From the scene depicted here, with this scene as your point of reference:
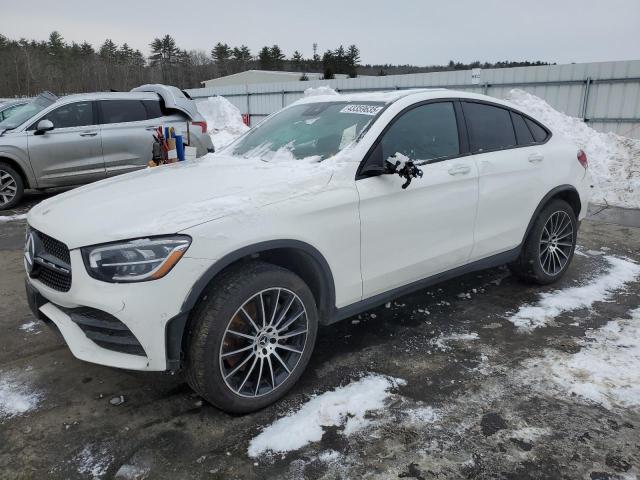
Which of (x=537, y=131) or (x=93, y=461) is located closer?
(x=93, y=461)

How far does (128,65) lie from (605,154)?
8228 centimetres

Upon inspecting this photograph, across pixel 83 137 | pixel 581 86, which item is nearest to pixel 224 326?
pixel 83 137

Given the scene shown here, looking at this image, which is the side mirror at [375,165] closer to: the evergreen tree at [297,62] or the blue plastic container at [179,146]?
the blue plastic container at [179,146]

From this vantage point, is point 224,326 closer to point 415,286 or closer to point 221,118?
point 415,286

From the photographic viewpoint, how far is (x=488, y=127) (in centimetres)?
398

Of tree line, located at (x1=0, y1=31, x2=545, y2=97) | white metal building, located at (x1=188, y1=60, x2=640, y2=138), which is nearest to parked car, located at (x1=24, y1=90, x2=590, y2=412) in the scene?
white metal building, located at (x1=188, y1=60, x2=640, y2=138)

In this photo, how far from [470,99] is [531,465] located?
276 centimetres

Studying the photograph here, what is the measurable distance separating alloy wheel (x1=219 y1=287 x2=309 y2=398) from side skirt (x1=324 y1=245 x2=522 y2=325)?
32 centimetres

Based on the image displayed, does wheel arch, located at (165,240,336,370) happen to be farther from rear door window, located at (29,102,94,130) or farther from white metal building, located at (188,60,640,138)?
white metal building, located at (188,60,640,138)

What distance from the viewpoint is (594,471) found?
7.45 feet

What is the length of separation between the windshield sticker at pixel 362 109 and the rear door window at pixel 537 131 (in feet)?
5.94

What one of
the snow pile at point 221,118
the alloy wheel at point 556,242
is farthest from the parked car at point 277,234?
the snow pile at point 221,118

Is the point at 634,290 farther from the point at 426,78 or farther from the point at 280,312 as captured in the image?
the point at 426,78

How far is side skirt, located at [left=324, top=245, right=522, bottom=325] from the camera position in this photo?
Answer: 10.1 ft
